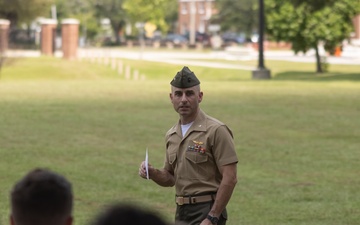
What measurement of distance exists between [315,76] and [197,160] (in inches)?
1510

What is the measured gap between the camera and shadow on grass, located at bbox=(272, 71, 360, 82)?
4162 cm

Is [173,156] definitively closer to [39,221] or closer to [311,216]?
[39,221]

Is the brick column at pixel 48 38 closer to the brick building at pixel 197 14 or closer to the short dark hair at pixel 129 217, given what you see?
the brick building at pixel 197 14

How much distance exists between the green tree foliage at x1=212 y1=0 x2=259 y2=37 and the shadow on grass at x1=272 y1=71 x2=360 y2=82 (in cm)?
6042

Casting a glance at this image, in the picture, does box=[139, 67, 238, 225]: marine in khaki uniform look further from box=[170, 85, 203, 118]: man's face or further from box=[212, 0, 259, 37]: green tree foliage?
box=[212, 0, 259, 37]: green tree foliage

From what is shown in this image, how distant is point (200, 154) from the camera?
6.90 metres

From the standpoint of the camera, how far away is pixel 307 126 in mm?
22438

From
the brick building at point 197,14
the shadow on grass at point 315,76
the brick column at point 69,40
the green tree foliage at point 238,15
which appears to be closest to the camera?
the shadow on grass at point 315,76

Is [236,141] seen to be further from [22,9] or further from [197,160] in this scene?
[22,9]

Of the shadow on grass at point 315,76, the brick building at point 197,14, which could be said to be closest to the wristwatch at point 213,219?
the shadow on grass at point 315,76

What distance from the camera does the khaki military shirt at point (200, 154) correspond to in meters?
6.85

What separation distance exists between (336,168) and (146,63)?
40.2 metres

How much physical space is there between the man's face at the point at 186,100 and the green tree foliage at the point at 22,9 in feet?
241

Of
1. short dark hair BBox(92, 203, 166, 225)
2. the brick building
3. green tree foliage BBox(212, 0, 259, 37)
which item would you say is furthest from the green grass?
the brick building
